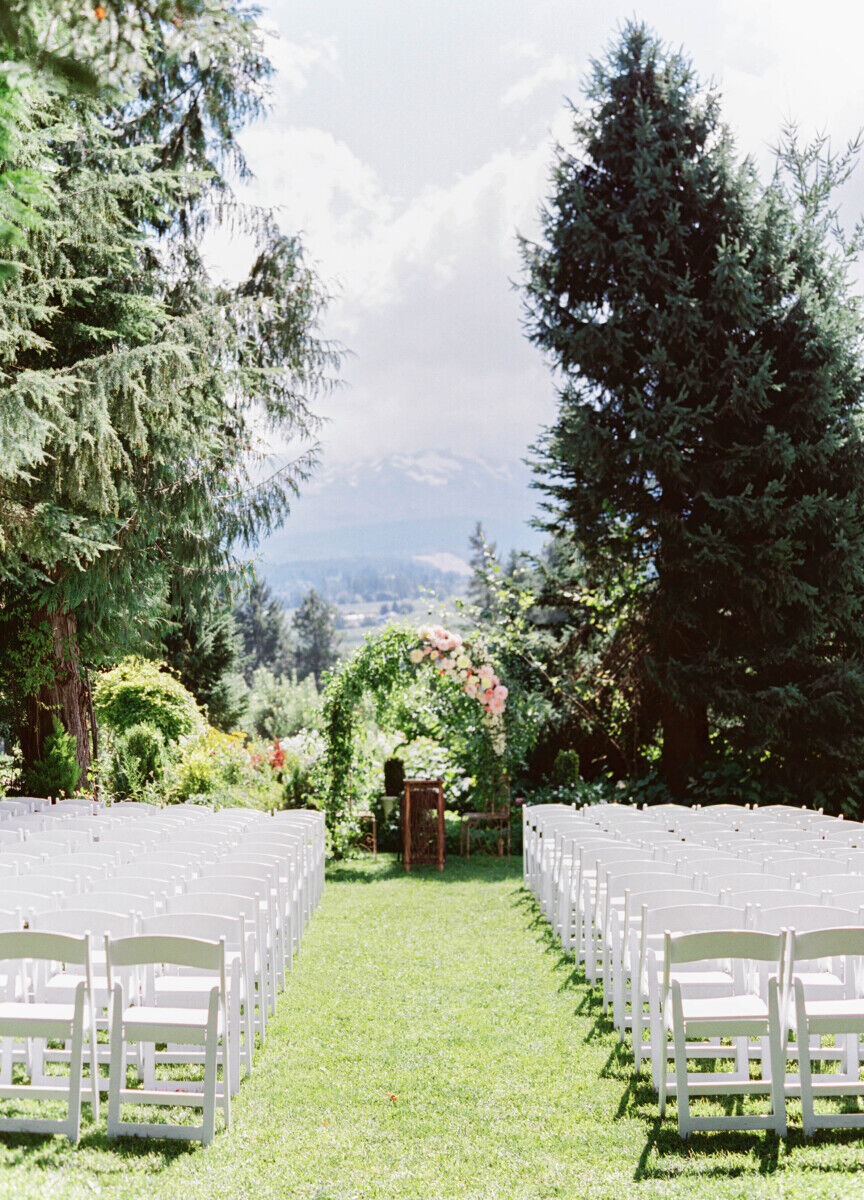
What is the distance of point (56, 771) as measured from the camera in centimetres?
1424

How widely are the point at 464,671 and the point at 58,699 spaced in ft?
21.9

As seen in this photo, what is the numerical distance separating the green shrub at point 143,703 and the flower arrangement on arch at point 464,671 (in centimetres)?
700

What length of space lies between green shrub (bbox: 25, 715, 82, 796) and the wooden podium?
17.3ft

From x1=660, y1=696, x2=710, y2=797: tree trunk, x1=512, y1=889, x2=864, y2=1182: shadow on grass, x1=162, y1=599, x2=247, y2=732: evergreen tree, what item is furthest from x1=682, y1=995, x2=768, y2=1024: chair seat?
x1=162, y1=599, x2=247, y2=732: evergreen tree

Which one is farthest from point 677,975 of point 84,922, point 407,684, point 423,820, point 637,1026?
point 407,684

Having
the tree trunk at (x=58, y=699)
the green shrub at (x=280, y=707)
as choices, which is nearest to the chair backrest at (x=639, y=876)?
the tree trunk at (x=58, y=699)

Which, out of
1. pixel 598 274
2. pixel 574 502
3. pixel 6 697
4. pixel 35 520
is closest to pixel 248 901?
pixel 35 520

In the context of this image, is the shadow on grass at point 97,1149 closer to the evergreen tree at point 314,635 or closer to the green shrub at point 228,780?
the green shrub at point 228,780

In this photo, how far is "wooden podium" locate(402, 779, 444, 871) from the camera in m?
12.7

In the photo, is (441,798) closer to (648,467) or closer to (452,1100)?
(648,467)

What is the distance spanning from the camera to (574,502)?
1602cm

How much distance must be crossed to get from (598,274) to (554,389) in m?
1.99

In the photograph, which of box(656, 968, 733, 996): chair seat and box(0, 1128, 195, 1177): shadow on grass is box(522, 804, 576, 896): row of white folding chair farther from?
box(0, 1128, 195, 1177): shadow on grass

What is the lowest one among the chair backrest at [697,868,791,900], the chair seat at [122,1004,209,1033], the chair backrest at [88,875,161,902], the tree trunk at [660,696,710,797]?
the chair seat at [122,1004,209,1033]
